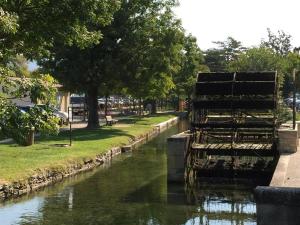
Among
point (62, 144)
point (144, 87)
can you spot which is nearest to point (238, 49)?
point (144, 87)

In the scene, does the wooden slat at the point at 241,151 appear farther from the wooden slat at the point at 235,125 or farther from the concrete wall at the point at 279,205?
the concrete wall at the point at 279,205

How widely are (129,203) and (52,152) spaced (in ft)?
24.9

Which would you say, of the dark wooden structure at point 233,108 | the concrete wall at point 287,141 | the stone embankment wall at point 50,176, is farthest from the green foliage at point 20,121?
the dark wooden structure at point 233,108

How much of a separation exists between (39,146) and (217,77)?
8445 mm

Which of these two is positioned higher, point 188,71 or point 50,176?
point 188,71

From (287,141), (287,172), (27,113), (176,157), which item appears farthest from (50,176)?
(27,113)

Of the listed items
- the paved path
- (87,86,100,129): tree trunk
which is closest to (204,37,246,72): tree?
(87,86,100,129): tree trunk

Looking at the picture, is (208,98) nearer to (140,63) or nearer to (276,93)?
(276,93)

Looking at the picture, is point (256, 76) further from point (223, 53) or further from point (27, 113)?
point (223, 53)

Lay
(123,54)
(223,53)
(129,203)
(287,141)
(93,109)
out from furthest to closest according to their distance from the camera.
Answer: (223,53), (93,109), (123,54), (287,141), (129,203)

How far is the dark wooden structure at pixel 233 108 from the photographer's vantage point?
2098cm

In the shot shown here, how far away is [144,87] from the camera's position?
38031 mm

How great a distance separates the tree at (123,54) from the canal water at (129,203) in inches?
574

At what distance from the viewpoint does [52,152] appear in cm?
2317
